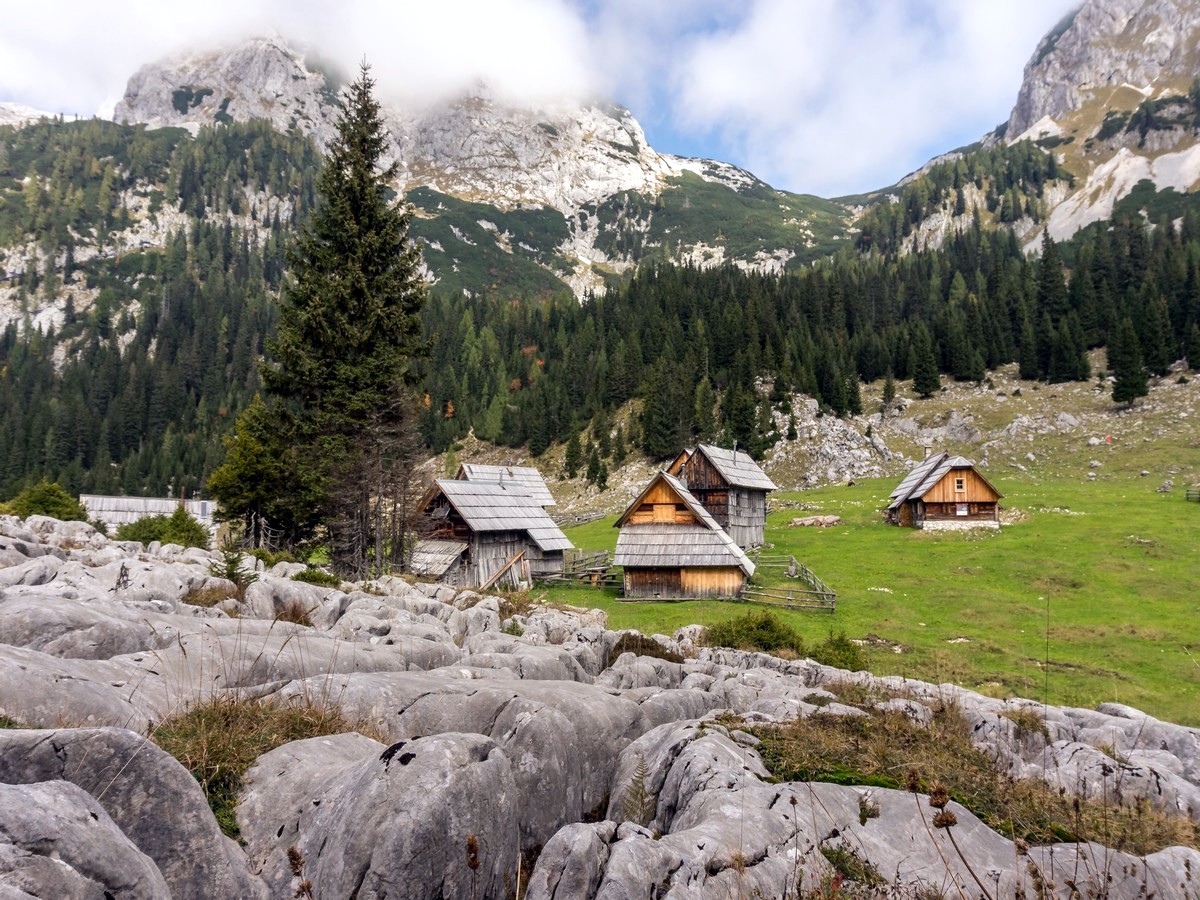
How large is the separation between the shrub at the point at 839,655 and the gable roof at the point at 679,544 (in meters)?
16.6

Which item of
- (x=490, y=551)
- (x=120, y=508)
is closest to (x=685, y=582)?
(x=490, y=551)

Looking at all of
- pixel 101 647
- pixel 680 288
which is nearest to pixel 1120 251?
pixel 680 288

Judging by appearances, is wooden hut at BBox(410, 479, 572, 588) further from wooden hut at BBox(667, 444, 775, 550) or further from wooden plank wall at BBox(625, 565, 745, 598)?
wooden hut at BBox(667, 444, 775, 550)

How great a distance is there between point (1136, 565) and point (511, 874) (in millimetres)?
41699

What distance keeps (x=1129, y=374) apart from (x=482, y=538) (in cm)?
7866

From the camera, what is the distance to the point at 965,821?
5.93m

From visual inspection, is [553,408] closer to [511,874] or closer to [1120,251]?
[511,874]

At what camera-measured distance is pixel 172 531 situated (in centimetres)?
3030

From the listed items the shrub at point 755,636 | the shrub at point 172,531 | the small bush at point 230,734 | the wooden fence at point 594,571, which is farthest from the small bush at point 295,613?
the wooden fence at point 594,571

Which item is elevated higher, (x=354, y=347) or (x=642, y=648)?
(x=354, y=347)

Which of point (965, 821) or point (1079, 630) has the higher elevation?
point (965, 821)

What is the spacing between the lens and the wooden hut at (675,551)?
3772cm

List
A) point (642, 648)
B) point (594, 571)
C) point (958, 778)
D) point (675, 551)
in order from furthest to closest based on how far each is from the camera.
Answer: point (594, 571) < point (675, 551) < point (642, 648) < point (958, 778)

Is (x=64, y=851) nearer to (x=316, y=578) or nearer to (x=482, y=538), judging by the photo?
(x=316, y=578)
